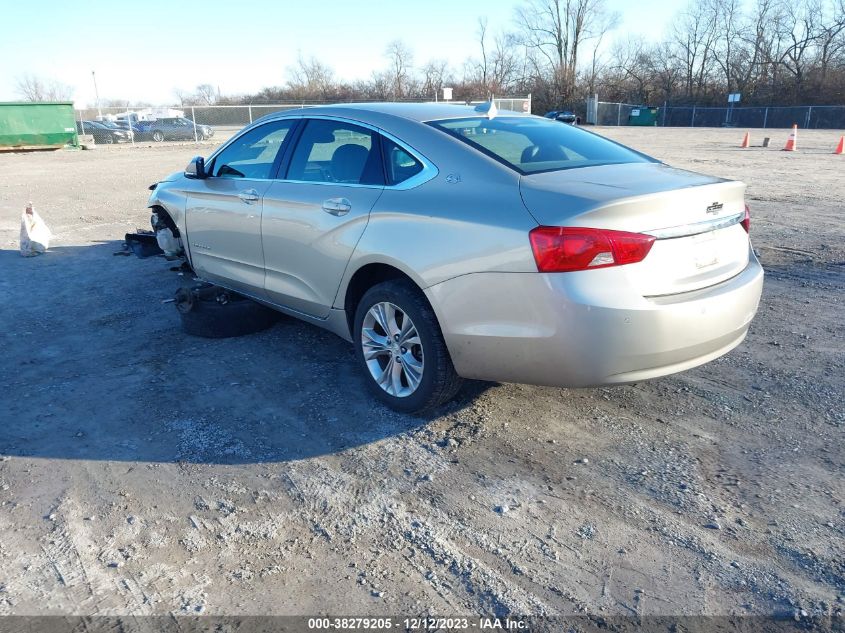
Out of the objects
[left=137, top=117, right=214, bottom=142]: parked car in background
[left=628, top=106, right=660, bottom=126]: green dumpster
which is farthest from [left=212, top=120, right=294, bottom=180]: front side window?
[left=628, top=106, right=660, bottom=126]: green dumpster

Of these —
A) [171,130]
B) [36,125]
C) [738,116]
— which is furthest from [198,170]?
Result: [738,116]

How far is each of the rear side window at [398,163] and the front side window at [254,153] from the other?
3.75ft

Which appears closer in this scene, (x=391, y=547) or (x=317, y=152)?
(x=391, y=547)

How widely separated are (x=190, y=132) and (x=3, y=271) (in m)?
27.8

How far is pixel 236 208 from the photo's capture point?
4949 mm

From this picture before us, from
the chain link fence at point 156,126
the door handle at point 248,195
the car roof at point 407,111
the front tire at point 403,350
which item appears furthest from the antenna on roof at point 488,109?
the chain link fence at point 156,126

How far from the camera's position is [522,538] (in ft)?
9.36

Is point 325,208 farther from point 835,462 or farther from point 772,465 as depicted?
point 835,462

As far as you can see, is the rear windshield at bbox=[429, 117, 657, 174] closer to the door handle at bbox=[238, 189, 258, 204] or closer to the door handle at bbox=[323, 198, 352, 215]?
the door handle at bbox=[323, 198, 352, 215]

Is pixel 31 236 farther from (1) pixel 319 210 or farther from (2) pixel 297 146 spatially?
(1) pixel 319 210

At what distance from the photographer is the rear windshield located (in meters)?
3.73

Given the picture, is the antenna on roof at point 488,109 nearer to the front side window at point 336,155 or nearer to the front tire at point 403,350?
the front side window at point 336,155

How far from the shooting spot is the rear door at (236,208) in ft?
15.7

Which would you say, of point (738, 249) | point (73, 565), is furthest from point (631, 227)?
point (73, 565)
